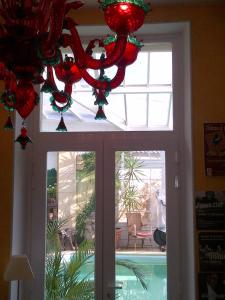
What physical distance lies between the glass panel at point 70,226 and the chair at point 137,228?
0.90 ft

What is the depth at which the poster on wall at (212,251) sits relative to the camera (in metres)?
2.38

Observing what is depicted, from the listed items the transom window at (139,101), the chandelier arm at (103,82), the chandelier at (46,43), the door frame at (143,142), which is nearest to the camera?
the chandelier at (46,43)

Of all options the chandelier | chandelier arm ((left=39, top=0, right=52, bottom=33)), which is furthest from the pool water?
chandelier arm ((left=39, top=0, right=52, bottom=33))

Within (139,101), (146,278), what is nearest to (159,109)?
(139,101)

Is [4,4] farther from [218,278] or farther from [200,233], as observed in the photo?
[218,278]

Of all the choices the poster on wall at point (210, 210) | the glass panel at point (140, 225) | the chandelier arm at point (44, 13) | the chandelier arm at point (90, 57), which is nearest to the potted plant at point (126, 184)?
the glass panel at point (140, 225)

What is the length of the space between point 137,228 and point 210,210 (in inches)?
22.4

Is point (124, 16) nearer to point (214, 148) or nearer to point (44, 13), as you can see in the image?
point (44, 13)

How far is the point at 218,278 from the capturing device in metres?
2.38

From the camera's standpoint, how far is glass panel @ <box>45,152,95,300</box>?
2688 millimetres

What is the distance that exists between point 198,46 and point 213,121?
0.54 meters

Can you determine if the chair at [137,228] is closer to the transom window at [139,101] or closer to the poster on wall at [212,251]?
the poster on wall at [212,251]

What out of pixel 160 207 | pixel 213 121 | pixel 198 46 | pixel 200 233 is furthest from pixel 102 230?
pixel 198 46

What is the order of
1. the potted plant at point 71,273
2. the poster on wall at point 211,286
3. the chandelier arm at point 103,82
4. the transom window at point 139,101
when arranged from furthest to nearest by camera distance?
the transom window at point 139,101, the potted plant at point 71,273, the poster on wall at point 211,286, the chandelier arm at point 103,82
